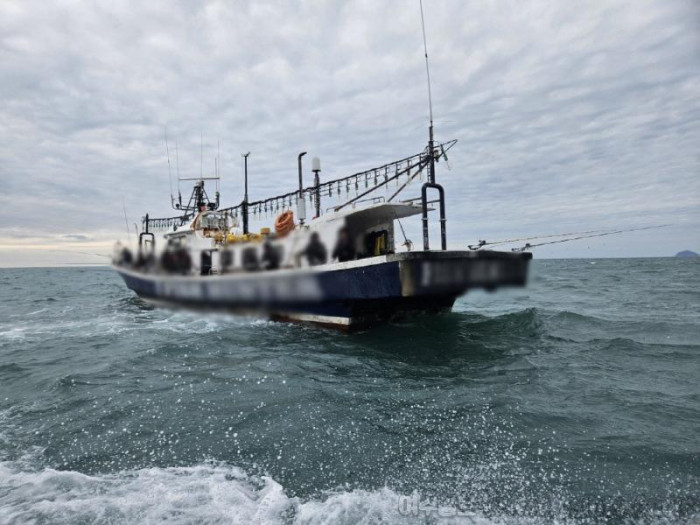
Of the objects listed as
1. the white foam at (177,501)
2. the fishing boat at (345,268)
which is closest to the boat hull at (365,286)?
the fishing boat at (345,268)

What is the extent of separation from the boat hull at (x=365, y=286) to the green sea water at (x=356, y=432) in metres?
1.32

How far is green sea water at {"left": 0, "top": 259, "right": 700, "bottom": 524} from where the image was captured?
12.4 feet

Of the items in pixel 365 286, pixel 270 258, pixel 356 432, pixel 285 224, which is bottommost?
pixel 356 432

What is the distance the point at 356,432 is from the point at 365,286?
18.3 ft

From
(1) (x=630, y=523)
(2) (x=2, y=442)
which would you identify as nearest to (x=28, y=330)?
(2) (x=2, y=442)

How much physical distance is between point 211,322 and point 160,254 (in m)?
4.68

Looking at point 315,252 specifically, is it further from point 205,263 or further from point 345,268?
point 205,263

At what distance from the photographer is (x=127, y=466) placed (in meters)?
4.50

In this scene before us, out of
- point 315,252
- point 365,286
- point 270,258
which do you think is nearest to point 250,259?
point 270,258

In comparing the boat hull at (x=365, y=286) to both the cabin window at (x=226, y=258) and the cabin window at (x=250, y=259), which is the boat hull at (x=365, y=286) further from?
the cabin window at (x=226, y=258)

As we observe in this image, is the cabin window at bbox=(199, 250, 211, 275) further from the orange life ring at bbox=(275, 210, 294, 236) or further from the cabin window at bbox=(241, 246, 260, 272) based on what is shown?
the cabin window at bbox=(241, 246, 260, 272)

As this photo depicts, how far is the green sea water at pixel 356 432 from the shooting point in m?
3.78

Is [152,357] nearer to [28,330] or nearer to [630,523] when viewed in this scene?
[28,330]

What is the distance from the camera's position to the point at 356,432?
5.30 meters
